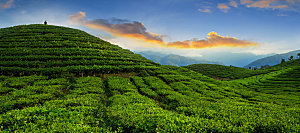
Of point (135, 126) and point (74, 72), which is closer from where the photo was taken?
point (135, 126)

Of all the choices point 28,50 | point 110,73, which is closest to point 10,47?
point 28,50

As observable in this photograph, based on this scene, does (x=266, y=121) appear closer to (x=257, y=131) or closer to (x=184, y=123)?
(x=257, y=131)

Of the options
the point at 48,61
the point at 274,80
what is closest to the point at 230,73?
the point at 274,80

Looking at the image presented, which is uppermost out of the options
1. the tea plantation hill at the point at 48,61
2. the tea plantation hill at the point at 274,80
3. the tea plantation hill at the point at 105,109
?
the tea plantation hill at the point at 48,61

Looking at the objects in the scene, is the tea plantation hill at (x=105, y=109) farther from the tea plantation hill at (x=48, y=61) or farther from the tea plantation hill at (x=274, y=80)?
the tea plantation hill at (x=274, y=80)

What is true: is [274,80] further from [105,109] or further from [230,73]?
[105,109]

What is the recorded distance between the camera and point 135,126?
8.00 m

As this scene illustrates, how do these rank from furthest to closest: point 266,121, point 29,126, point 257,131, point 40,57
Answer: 1. point 40,57
2. point 266,121
3. point 257,131
4. point 29,126

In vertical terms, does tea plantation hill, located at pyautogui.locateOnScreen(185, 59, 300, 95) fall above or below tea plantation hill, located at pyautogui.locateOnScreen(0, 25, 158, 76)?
below

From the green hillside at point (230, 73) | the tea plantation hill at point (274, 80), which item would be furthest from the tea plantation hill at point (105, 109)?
the green hillside at point (230, 73)

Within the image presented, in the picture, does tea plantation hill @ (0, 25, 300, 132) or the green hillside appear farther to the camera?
the green hillside

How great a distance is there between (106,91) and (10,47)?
39.5 metres

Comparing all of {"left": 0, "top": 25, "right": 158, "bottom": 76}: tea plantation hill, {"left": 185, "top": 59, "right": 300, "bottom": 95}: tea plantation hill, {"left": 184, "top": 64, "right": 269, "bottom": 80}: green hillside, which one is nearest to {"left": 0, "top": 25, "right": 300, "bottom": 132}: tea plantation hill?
{"left": 0, "top": 25, "right": 158, "bottom": 76}: tea plantation hill

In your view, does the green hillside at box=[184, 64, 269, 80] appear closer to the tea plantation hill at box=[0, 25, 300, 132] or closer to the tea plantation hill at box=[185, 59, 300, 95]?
the tea plantation hill at box=[185, 59, 300, 95]
